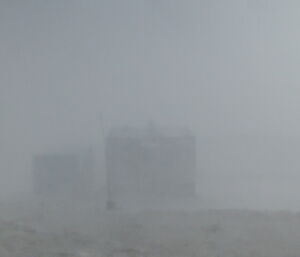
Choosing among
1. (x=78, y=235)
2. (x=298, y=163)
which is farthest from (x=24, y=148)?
(x=78, y=235)

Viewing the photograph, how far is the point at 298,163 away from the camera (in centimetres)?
1228

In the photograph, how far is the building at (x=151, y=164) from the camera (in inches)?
333

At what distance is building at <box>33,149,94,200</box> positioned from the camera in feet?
28.3

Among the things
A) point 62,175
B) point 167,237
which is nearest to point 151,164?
point 62,175

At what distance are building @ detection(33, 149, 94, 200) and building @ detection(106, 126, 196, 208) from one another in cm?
40

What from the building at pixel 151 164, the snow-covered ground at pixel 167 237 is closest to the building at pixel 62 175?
the building at pixel 151 164

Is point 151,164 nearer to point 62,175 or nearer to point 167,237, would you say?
point 62,175

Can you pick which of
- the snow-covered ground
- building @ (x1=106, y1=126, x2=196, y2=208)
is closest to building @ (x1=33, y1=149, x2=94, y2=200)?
building @ (x1=106, y1=126, x2=196, y2=208)

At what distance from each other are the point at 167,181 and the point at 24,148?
4.29 m

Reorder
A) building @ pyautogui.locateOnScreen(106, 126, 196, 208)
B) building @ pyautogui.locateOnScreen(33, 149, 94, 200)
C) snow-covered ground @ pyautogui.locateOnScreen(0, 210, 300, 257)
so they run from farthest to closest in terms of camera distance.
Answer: building @ pyautogui.locateOnScreen(33, 149, 94, 200), building @ pyautogui.locateOnScreen(106, 126, 196, 208), snow-covered ground @ pyautogui.locateOnScreen(0, 210, 300, 257)

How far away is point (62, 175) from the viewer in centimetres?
884

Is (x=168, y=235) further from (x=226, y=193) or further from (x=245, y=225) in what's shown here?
(x=226, y=193)

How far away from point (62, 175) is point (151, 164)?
1187 mm

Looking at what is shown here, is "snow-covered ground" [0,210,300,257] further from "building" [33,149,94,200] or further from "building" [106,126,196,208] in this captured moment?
"building" [33,149,94,200]
